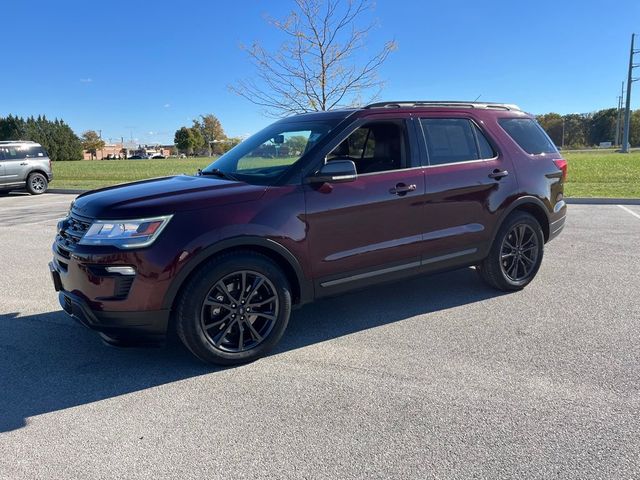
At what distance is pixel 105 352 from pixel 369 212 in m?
2.36

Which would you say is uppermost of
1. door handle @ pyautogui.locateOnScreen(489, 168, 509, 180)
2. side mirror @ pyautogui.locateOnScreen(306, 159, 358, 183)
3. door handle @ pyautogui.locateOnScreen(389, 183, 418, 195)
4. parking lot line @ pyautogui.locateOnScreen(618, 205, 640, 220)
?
side mirror @ pyautogui.locateOnScreen(306, 159, 358, 183)

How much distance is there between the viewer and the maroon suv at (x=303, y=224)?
3.32 m

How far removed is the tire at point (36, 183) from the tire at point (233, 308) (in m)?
16.1

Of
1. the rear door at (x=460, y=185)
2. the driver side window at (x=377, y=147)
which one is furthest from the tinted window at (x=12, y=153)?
the rear door at (x=460, y=185)

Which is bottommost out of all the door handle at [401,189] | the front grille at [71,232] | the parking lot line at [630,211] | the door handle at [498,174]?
the parking lot line at [630,211]

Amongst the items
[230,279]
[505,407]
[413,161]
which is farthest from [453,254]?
[230,279]

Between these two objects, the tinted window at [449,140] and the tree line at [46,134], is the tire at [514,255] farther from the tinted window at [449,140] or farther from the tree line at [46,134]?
the tree line at [46,134]

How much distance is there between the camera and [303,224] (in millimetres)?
3744

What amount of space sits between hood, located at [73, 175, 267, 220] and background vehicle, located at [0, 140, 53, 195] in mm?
15045

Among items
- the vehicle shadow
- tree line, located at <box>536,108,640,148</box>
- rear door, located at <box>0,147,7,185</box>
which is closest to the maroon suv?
the vehicle shadow

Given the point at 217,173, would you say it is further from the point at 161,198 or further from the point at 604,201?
the point at 604,201

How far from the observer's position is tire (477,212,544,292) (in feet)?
16.4

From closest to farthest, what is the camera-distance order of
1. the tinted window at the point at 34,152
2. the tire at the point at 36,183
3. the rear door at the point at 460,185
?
the rear door at the point at 460,185 → the tire at the point at 36,183 → the tinted window at the point at 34,152

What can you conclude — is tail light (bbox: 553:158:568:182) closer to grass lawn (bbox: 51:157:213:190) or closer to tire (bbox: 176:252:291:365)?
tire (bbox: 176:252:291:365)
